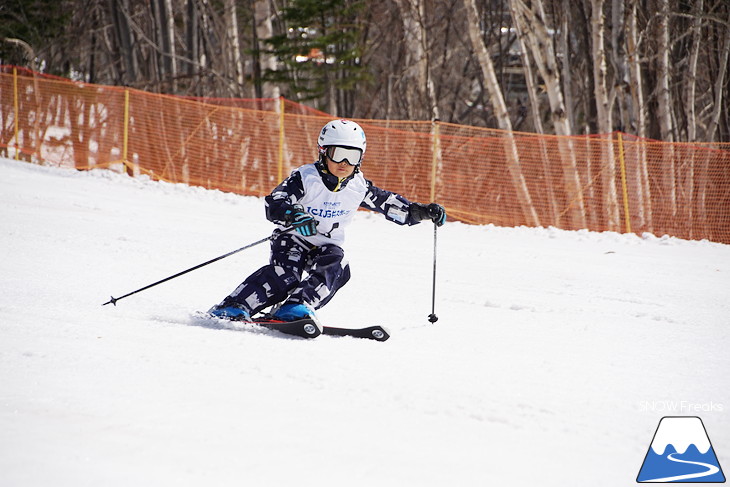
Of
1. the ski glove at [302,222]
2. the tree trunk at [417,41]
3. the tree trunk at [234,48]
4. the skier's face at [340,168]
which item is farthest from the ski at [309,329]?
the tree trunk at [234,48]

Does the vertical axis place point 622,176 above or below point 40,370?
above

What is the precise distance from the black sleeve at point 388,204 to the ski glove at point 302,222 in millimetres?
791

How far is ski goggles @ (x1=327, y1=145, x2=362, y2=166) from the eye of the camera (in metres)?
5.32

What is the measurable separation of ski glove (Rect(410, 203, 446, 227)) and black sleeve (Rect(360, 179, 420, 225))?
32 mm

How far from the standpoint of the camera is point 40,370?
12.3 feet

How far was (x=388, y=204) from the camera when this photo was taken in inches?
229

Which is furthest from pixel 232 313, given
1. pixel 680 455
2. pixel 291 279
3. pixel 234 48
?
pixel 234 48

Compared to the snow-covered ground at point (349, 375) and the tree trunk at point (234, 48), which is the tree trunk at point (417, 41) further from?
the snow-covered ground at point (349, 375)

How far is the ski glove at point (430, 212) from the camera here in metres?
5.68

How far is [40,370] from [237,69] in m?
16.7

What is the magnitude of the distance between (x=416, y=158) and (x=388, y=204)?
324 inches

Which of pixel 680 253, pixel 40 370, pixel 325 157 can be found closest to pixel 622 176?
pixel 680 253

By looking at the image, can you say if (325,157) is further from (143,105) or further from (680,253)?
(143,105)

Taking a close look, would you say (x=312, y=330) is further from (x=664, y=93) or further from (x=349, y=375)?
(x=664, y=93)
